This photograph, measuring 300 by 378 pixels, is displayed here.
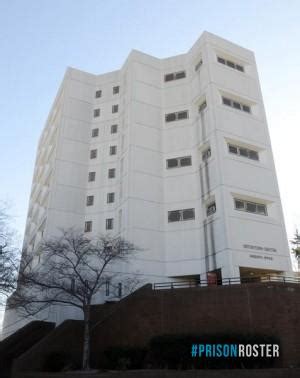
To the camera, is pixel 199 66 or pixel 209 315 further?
pixel 199 66

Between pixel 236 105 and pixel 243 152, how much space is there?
5949 millimetres

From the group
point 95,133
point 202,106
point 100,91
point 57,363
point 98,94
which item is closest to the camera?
point 57,363

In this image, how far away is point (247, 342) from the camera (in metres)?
22.4

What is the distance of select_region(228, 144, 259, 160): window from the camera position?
36719mm

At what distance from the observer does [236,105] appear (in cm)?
3978

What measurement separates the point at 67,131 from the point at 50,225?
11577 millimetres

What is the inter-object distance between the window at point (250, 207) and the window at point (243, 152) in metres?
5.08

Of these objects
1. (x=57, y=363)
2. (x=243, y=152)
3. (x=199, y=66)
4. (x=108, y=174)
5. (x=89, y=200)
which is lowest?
(x=57, y=363)

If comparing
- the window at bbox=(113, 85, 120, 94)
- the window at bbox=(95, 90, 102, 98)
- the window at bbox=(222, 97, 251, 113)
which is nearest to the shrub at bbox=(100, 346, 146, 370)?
the window at bbox=(222, 97, 251, 113)

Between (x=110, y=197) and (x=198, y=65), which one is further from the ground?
(x=198, y=65)

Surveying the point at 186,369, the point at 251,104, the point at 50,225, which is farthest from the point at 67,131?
the point at 186,369

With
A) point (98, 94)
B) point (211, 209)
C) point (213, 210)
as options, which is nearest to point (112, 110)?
point (98, 94)

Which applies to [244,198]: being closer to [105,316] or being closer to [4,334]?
[105,316]

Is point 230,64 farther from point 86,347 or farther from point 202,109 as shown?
point 86,347
